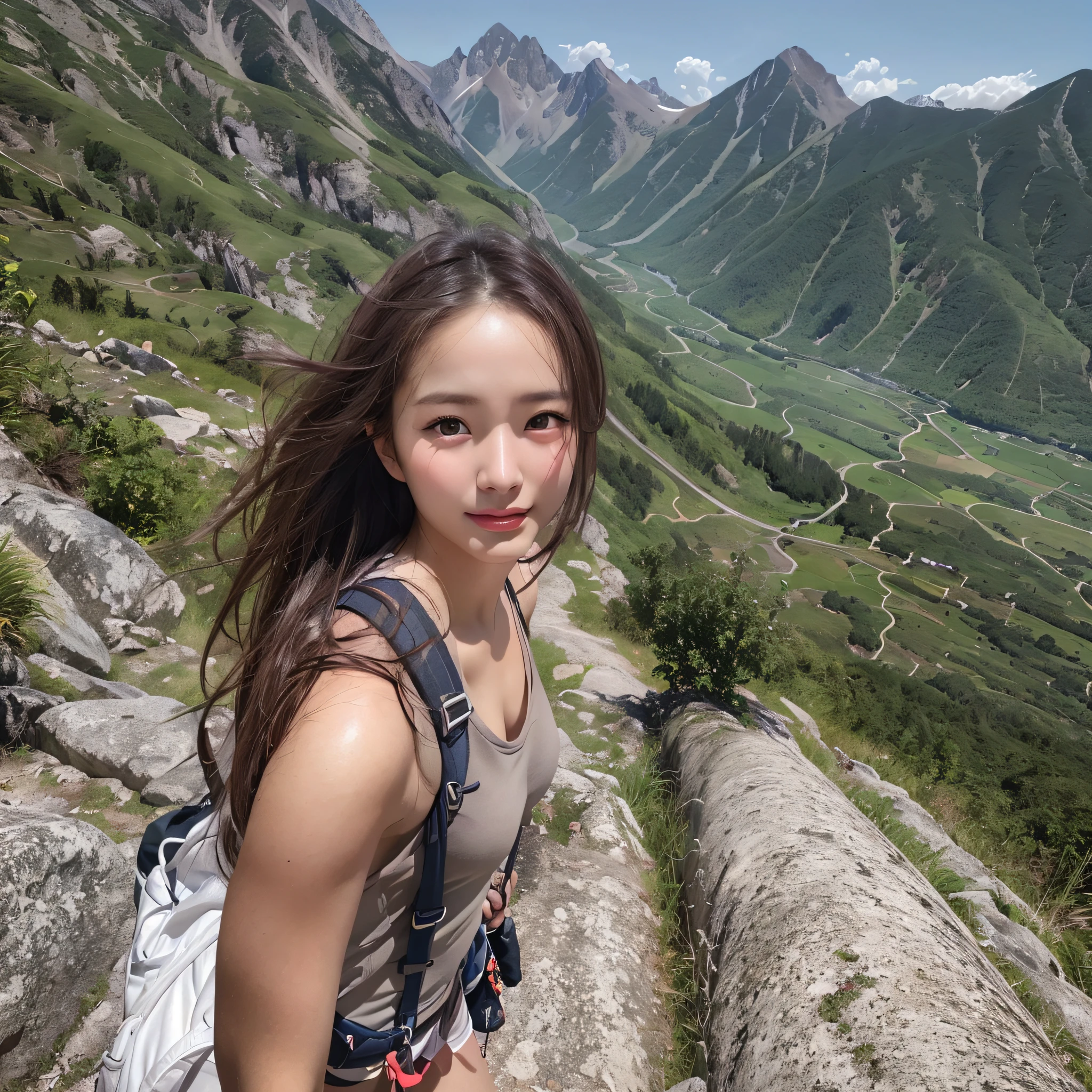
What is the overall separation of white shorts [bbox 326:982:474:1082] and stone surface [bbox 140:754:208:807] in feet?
12.9

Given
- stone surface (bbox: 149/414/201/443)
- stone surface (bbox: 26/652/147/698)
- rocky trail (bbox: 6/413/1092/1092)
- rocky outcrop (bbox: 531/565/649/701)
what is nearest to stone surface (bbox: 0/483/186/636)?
rocky trail (bbox: 6/413/1092/1092)

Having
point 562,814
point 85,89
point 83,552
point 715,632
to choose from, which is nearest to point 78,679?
point 83,552

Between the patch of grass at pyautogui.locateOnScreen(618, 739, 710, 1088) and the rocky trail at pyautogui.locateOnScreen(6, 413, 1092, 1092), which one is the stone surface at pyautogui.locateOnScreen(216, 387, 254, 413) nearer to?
the rocky trail at pyautogui.locateOnScreen(6, 413, 1092, 1092)

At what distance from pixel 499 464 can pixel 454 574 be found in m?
0.41

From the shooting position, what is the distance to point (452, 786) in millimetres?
1546

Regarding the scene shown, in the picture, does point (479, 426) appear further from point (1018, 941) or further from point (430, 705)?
point (1018, 941)

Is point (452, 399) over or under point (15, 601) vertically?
over

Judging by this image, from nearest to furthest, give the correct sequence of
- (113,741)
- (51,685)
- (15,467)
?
(113,741)
(51,685)
(15,467)

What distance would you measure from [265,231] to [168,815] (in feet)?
312

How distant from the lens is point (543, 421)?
181 centimetres

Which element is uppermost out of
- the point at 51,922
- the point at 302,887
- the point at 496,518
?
the point at 496,518

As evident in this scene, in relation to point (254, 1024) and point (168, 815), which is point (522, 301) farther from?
point (168, 815)

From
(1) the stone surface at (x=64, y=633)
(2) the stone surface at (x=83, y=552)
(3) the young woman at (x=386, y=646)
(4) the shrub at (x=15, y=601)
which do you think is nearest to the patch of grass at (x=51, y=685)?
(4) the shrub at (x=15, y=601)

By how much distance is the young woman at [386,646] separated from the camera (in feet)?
4.29
